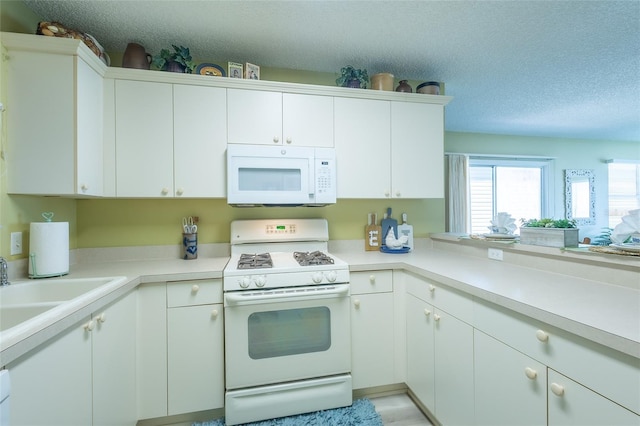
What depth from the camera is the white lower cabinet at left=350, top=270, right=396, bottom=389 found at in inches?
73.8

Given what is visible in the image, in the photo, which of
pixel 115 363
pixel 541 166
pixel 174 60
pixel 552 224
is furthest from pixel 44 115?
pixel 541 166

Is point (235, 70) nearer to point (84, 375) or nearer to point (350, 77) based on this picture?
point (350, 77)

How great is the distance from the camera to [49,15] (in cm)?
170

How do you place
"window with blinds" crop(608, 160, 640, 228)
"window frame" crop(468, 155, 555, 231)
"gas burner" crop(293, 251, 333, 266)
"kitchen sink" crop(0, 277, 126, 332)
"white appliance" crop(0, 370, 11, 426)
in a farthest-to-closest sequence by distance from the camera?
1. "window with blinds" crop(608, 160, 640, 228)
2. "window frame" crop(468, 155, 555, 231)
3. "gas burner" crop(293, 251, 333, 266)
4. "kitchen sink" crop(0, 277, 126, 332)
5. "white appliance" crop(0, 370, 11, 426)

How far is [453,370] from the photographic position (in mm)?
1447

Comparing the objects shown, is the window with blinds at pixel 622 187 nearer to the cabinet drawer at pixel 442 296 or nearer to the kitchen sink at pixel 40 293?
the cabinet drawer at pixel 442 296

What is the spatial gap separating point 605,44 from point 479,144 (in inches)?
102

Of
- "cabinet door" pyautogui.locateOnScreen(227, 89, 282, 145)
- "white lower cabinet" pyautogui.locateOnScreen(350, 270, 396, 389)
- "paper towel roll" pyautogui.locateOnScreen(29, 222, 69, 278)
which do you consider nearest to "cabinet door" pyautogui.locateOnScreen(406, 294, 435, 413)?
"white lower cabinet" pyautogui.locateOnScreen(350, 270, 396, 389)

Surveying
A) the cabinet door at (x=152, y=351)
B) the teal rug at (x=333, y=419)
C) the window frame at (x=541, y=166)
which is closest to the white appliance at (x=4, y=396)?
the cabinet door at (x=152, y=351)

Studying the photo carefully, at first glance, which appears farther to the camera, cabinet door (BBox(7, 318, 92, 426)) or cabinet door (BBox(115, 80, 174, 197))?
cabinet door (BBox(115, 80, 174, 197))

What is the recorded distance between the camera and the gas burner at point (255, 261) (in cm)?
174

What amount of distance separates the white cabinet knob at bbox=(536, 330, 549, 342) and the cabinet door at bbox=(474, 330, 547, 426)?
10cm

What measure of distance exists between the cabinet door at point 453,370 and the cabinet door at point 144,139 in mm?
1853

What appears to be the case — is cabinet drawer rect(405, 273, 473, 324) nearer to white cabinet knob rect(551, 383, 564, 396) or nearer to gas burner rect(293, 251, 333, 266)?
white cabinet knob rect(551, 383, 564, 396)
